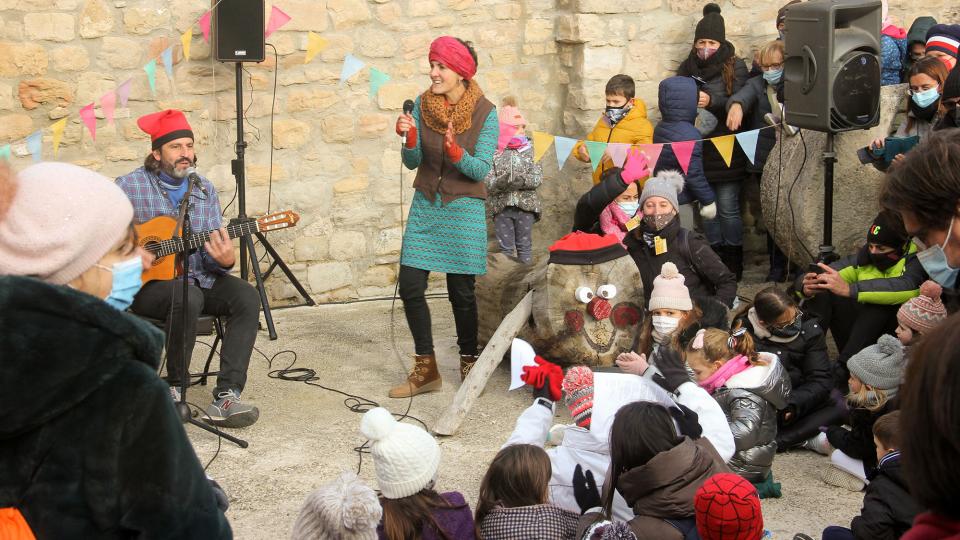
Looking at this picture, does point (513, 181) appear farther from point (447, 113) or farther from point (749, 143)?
point (447, 113)

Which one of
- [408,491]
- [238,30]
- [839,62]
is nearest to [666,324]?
[839,62]

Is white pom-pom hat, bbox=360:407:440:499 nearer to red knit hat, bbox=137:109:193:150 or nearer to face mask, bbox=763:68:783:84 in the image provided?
red knit hat, bbox=137:109:193:150

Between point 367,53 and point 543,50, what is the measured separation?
131 cm

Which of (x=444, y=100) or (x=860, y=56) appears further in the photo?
(x=860, y=56)

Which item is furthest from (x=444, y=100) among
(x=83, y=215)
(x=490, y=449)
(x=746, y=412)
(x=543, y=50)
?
(x=83, y=215)

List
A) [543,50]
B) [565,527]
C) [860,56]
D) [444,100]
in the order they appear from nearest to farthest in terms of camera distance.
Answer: [565,527] < [444,100] < [860,56] < [543,50]

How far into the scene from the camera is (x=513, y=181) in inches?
271

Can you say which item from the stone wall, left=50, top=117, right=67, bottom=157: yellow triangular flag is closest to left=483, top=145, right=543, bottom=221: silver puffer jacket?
the stone wall

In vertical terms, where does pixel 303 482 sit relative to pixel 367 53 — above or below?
below

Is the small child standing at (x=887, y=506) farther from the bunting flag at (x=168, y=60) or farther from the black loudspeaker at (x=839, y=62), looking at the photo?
A: the bunting flag at (x=168, y=60)

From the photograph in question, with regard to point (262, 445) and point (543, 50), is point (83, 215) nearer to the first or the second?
point (262, 445)

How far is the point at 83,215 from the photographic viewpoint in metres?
1.89

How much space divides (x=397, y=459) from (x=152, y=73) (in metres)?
4.36

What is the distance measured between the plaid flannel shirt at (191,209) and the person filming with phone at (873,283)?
112 inches
